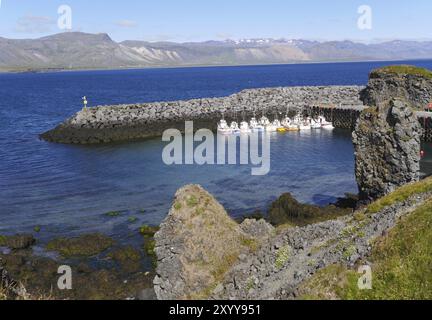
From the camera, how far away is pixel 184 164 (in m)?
56.0

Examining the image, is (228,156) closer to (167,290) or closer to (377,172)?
(377,172)

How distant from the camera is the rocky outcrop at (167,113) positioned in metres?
76.2

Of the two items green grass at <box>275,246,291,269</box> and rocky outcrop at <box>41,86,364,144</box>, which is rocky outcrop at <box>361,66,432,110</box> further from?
green grass at <box>275,246,291,269</box>

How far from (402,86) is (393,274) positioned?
73001mm

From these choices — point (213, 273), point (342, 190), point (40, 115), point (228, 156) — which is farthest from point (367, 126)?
point (40, 115)

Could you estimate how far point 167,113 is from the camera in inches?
3322

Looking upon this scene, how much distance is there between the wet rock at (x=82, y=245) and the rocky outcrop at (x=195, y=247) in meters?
12.1

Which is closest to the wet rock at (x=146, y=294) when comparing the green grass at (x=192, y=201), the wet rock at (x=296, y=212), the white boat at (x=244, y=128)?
the green grass at (x=192, y=201)

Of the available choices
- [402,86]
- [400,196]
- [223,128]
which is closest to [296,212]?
[400,196]

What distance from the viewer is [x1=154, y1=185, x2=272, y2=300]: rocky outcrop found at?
18.7 meters

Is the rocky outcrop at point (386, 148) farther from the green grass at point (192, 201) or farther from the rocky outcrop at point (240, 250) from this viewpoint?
the green grass at point (192, 201)

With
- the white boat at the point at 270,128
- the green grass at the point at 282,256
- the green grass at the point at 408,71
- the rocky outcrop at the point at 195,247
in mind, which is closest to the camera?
the green grass at the point at 282,256

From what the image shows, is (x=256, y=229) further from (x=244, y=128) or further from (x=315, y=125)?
(x=315, y=125)

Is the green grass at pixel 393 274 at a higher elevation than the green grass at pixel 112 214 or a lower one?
higher
